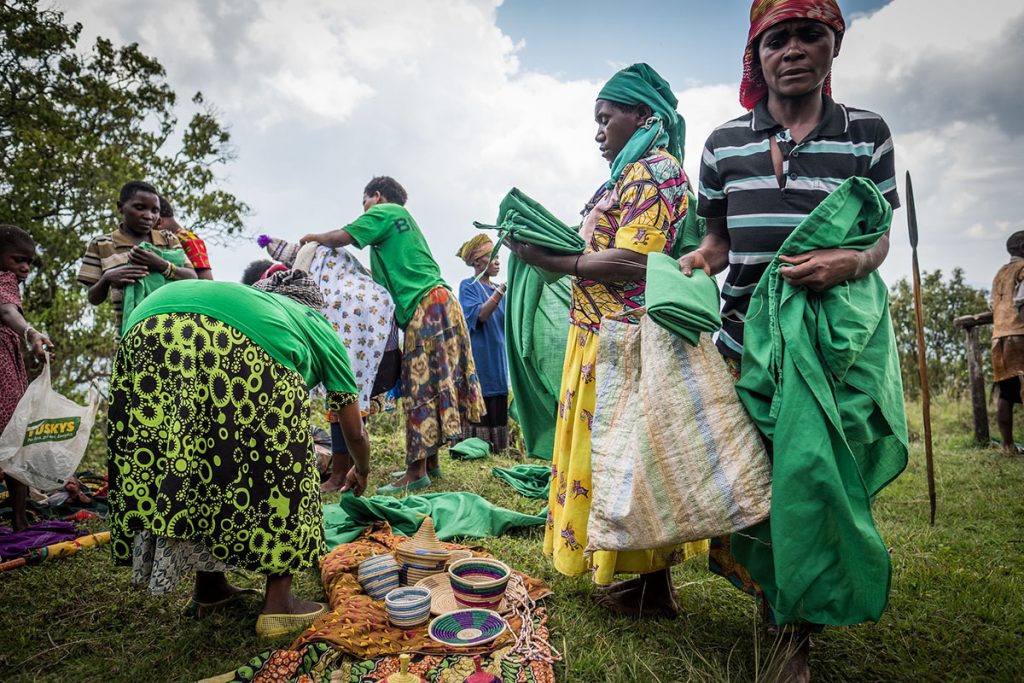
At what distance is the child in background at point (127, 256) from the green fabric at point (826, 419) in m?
3.82

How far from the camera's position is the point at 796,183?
6.23ft

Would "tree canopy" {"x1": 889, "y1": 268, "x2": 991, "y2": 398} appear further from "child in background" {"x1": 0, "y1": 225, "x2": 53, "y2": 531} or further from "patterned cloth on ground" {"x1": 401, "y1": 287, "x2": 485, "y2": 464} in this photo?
"child in background" {"x1": 0, "y1": 225, "x2": 53, "y2": 531}

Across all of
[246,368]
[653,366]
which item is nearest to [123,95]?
[246,368]

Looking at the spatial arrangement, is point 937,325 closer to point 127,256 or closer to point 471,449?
point 471,449

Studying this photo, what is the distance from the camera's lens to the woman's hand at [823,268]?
1722mm

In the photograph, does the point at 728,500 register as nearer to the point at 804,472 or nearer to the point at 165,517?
the point at 804,472

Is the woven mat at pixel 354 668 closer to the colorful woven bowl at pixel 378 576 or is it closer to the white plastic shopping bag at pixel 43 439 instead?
the colorful woven bowl at pixel 378 576

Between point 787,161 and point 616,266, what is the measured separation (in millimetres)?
699

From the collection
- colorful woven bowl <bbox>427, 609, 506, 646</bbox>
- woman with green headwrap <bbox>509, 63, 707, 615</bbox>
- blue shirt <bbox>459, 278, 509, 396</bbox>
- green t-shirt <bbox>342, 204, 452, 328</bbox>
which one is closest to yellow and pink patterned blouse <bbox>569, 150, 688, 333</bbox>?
woman with green headwrap <bbox>509, 63, 707, 615</bbox>

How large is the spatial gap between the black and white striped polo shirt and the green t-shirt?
3.04m

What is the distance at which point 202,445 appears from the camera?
7.28 feet

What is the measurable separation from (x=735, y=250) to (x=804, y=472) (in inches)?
31.3

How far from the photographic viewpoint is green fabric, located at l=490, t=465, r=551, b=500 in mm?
4566

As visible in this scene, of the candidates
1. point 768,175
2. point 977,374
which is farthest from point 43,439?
point 977,374
